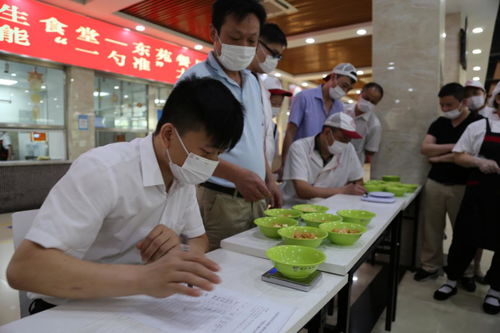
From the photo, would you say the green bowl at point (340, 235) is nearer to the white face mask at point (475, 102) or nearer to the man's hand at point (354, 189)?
the man's hand at point (354, 189)

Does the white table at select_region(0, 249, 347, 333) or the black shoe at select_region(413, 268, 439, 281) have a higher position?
the white table at select_region(0, 249, 347, 333)

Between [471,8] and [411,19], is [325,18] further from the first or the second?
[411,19]

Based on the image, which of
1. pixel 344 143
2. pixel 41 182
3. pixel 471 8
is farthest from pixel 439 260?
pixel 41 182

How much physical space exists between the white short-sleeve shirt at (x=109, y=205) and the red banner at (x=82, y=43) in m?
4.71

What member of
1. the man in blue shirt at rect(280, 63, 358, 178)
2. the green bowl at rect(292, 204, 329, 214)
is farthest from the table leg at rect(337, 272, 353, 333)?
the man in blue shirt at rect(280, 63, 358, 178)

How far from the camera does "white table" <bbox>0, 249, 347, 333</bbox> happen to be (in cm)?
74

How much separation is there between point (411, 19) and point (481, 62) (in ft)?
25.1

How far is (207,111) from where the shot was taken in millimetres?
955

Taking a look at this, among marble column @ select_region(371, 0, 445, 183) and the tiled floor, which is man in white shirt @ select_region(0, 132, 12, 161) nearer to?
the tiled floor

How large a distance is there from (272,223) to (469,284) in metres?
2.26

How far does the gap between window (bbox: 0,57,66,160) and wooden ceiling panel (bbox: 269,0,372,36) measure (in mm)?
3780

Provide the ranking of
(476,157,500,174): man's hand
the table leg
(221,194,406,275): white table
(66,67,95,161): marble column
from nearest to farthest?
(221,194,406,275): white table → the table leg → (476,157,500,174): man's hand → (66,67,95,161): marble column

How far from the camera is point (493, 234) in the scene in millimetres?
2432

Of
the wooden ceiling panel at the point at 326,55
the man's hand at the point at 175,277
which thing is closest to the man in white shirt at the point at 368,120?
the man's hand at the point at 175,277
